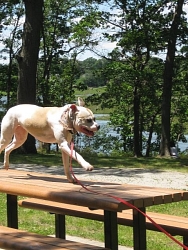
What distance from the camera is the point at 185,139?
111ft

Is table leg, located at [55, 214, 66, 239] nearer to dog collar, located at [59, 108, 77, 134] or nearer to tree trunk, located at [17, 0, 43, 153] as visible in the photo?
dog collar, located at [59, 108, 77, 134]

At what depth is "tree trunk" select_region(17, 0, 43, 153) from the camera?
17.2m

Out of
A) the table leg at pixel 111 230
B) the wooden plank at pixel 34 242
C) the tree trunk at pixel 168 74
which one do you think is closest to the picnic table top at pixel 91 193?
the table leg at pixel 111 230

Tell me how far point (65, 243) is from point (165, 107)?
54.2ft

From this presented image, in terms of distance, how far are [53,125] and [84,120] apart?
0.38 m

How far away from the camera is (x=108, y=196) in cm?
400

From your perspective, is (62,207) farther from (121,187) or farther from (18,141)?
(121,187)

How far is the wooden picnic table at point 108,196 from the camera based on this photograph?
3883 mm

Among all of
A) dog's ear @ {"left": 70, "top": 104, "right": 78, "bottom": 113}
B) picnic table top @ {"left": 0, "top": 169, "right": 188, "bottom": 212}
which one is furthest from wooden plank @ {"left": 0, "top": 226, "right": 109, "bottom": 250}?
dog's ear @ {"left": 70, "top": 104, "right": 78, "bottom": 113}

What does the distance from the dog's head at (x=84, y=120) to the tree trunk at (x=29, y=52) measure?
12.8 meters

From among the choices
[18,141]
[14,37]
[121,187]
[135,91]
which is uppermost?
[14,37]

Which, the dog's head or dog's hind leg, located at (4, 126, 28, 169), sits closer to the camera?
the dog's head

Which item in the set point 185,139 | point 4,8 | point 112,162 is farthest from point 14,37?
point 112,162

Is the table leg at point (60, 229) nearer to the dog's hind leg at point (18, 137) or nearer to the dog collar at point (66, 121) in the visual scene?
the dog's hind leg at point (18, 137)
